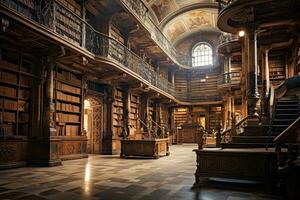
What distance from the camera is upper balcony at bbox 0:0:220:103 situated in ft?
20.1

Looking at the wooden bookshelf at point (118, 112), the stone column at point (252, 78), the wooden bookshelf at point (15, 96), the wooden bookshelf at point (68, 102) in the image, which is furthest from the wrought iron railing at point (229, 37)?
the wooden bookshelf at point (15, 96)

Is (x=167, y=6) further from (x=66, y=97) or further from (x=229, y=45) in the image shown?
(x=66, y=97)

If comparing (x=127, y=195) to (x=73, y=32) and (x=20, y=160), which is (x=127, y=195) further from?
(x=73, y=32)

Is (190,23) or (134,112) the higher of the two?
(190,23)

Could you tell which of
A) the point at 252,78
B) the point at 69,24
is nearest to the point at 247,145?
the point at 252,78

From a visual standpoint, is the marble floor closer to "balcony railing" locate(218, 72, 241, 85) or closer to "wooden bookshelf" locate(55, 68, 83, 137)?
"wooden bookshelf" locate(55, 68, 83, 137)

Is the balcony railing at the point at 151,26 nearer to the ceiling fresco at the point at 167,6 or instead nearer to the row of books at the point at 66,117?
the ceiling fresco at the point at 167,6

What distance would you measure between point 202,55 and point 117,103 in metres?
11.0

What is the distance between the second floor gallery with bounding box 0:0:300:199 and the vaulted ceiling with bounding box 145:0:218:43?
121 cm

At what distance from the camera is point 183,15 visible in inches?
700

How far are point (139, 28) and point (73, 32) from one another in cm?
382

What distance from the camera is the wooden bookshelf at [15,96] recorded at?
6430mm

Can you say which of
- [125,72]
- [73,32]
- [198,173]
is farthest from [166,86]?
[198,173]

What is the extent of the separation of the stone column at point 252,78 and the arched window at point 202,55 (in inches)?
522
